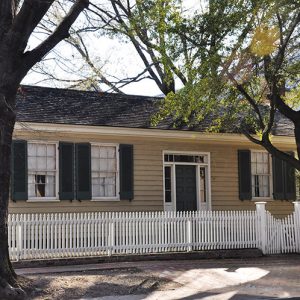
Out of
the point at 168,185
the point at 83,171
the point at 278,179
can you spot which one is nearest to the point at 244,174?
the point at 278,179

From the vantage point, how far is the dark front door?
18.2 metres

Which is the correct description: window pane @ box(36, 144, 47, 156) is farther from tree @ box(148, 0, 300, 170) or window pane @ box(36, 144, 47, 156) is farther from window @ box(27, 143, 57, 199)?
tree @ box(148, 0, 300, 170)

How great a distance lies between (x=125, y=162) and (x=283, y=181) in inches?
244

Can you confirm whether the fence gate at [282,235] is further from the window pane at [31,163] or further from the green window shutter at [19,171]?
the green window shutter at [19,171]

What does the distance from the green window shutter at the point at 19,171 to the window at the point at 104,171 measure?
2.14 meters

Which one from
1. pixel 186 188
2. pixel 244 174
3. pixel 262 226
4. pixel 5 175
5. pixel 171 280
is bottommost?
pixel 171 280

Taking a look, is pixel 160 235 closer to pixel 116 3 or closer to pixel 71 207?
pixel 71 207

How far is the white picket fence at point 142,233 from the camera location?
1326 centimetres

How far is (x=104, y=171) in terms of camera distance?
54.7ft

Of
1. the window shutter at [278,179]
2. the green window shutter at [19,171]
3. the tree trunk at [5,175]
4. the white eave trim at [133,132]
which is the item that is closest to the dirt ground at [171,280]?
the tree trunk at [5,175]

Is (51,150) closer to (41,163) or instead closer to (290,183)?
(41,163)

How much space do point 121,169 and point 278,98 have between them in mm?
5208

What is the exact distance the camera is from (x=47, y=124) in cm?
1532

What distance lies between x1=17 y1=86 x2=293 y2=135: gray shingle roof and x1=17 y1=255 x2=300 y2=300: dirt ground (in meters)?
4.77
